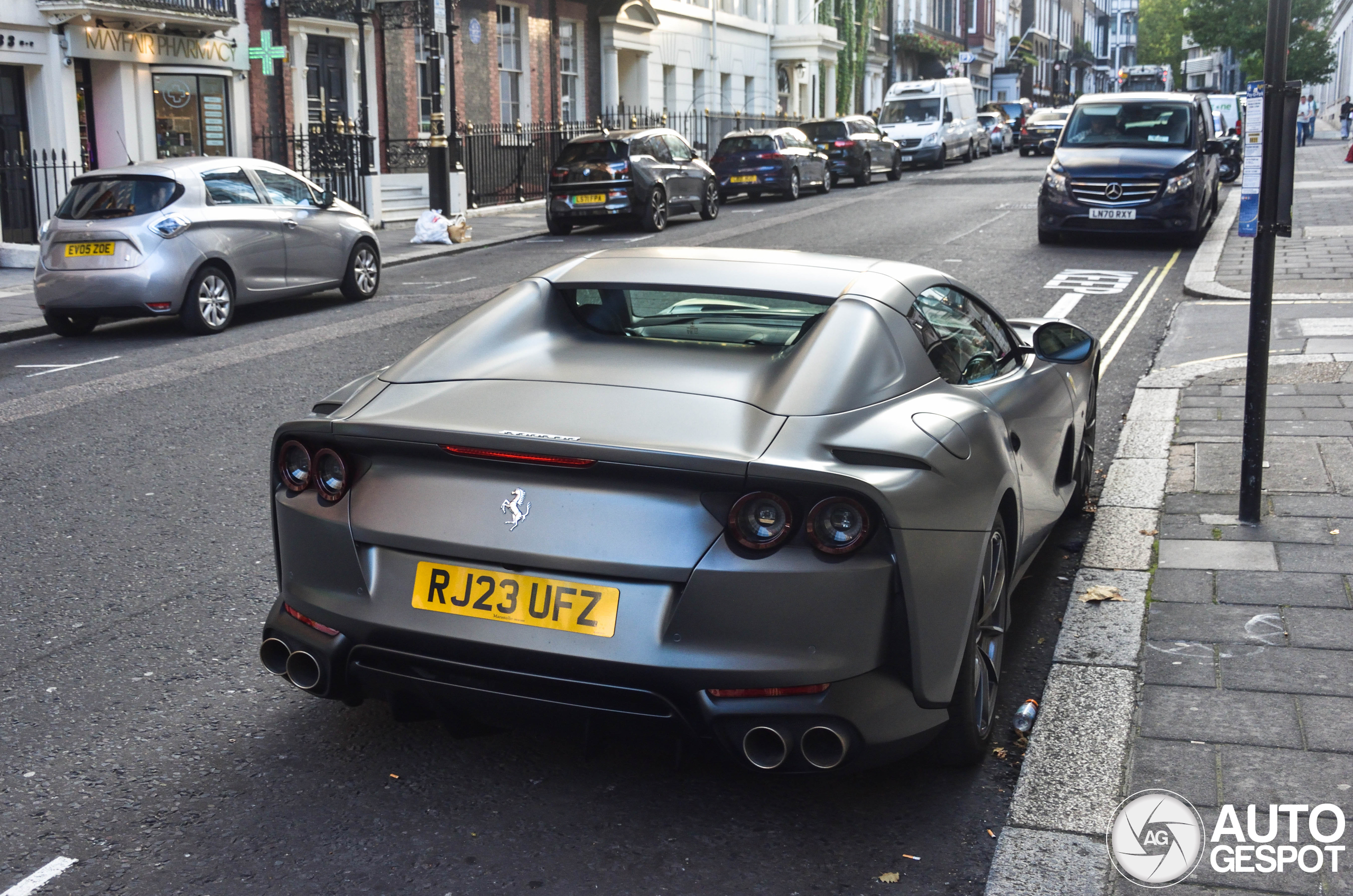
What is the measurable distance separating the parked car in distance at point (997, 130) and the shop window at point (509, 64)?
24.0 meters

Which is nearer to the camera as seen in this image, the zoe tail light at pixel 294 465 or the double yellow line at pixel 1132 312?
the zoe tail light at pixel 294 465

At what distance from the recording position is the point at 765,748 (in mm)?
3012

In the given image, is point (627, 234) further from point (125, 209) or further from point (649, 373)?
point (649, 373)

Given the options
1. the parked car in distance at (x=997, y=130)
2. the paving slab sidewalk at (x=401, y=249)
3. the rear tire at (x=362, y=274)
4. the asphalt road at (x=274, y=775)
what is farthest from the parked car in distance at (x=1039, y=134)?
the asphalt road at (x=274, y=775)

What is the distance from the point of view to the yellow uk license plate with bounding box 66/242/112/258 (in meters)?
12.0

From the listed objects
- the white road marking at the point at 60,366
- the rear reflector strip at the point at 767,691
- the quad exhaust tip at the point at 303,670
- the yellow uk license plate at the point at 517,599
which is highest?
the yellow uk license plate at the point at 517,599

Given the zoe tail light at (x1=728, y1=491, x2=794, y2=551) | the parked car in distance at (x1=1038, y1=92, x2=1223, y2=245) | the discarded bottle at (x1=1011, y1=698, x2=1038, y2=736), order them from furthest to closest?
the parked car in distance at (x1=1038, y1=92, x2=1223, y2=245) → the discarded bottle at (x1=1011, y1=698, x2=1038, y2=736) → the zoe tail light at (x1=728, y1=491, x2=794, y2=551)

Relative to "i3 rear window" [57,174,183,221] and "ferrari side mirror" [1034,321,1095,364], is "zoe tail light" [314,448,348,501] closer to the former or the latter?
"ferrari side mirror" [1034,321,1095,364]

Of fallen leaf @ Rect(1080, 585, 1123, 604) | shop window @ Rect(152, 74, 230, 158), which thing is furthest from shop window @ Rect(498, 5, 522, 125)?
fallen leaf @ Rect(1080, 585, 1123, 604)

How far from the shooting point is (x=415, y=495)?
3201 millimetres


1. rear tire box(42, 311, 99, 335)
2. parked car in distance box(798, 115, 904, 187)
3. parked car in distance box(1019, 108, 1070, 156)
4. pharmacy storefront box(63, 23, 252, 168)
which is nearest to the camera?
rear tire box(42, 311, 99, 335)

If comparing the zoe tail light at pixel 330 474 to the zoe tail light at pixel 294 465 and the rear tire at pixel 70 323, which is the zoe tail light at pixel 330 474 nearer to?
the zoe tail light at pixel 294 465

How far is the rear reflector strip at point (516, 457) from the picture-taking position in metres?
3.06

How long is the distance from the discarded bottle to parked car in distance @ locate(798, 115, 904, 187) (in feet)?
94.5
